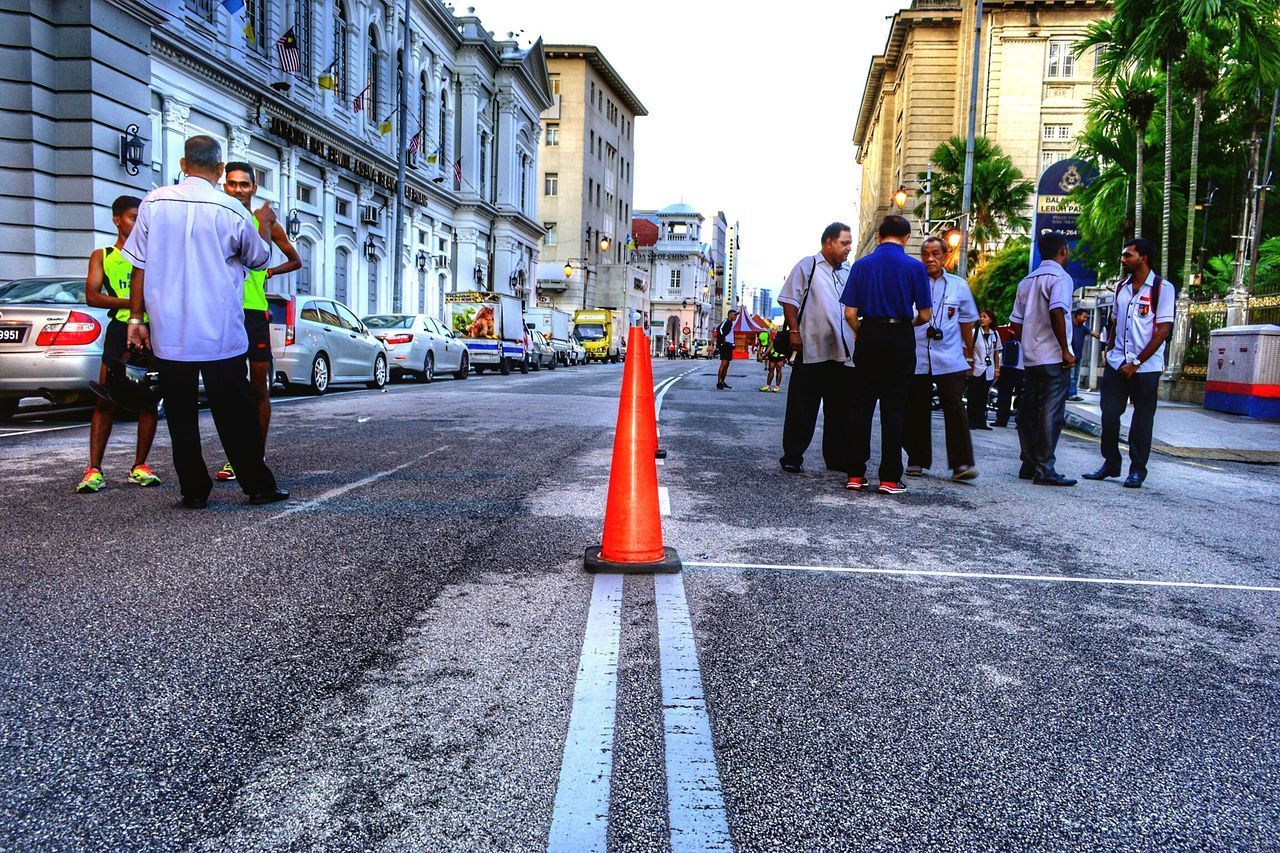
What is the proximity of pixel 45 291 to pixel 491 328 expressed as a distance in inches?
944

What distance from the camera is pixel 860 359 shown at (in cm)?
751

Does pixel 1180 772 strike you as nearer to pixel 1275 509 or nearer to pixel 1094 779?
pixel 1094 779

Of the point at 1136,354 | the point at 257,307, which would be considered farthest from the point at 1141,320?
the point at 257,307

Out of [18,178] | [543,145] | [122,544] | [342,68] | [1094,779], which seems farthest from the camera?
[543,145]

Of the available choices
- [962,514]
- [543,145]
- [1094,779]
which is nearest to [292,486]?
[962,514]

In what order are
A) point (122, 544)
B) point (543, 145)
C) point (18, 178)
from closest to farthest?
point (122, 544)
point (18, 178)
point (543, 145)

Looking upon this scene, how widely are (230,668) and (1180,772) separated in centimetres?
265

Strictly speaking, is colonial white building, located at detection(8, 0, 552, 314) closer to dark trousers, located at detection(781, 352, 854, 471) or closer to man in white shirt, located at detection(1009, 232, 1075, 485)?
dark trousers, located at detection(781, 352, 854, 471)

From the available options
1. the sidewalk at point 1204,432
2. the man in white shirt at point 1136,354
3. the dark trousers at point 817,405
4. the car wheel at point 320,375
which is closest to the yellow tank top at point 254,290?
the dark trousers at point 817,405

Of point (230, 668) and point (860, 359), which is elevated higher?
point (860, 359)

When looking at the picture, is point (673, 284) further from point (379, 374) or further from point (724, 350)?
point (379, 374)

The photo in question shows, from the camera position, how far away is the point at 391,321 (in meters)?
23.9

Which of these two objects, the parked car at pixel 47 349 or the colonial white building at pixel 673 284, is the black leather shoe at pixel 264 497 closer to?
the parked car at pixel 47 349

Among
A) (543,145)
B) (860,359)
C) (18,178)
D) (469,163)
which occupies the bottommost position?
(860,359)
